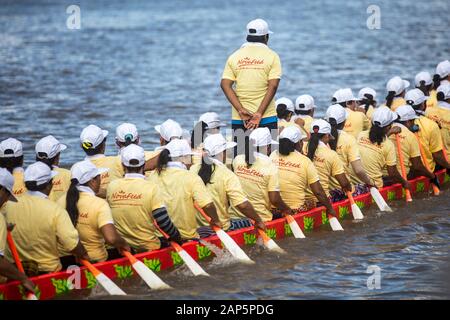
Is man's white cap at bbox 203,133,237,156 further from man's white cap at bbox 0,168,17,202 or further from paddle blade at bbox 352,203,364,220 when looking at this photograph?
paddle blade at bbox 352,203,364,220

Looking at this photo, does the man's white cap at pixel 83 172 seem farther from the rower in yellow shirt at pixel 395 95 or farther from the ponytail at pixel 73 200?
the rower in yellow shirt at pixel 395 95

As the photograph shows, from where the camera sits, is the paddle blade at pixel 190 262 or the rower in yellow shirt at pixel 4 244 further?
the paddle blade at pixel 190 262

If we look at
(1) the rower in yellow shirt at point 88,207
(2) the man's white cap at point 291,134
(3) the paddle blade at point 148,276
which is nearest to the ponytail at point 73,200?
(1) the rower in yellow shirt at point 88,207

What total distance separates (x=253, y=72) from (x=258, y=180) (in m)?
1.53

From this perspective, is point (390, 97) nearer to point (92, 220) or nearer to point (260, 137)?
point (260, 137)

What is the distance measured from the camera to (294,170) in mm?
11914

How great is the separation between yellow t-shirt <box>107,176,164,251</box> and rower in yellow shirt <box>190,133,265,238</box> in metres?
0.90

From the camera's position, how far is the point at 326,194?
1262 centimetres

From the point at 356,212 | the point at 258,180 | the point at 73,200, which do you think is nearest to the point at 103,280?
the point at 73,200

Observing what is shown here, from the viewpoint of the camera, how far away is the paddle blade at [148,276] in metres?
10.1

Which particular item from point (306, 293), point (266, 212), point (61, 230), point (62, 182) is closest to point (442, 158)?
point (266, 212)

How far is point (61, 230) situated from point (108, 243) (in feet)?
2.73

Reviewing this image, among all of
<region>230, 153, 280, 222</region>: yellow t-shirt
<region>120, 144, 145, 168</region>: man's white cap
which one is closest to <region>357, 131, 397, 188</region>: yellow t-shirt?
<region>230, 153, 280, 222</region>: yellow t-shirt
